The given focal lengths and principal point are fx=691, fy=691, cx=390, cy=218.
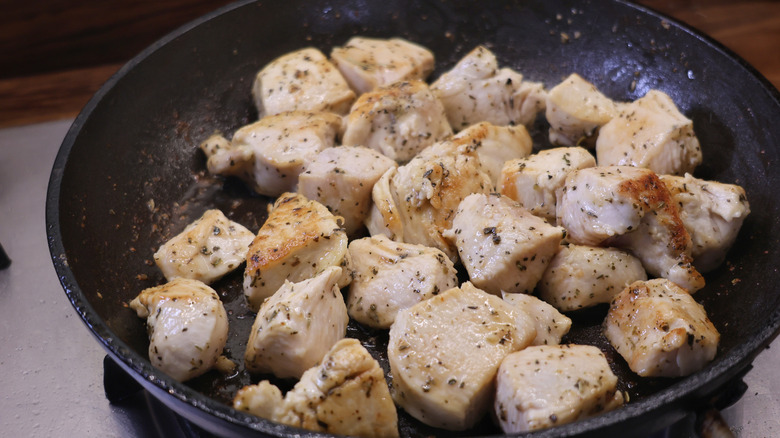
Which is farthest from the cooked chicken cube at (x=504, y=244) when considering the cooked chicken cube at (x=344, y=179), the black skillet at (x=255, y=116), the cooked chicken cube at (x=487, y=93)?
the cooked chicken cube at (x=487, y=93)

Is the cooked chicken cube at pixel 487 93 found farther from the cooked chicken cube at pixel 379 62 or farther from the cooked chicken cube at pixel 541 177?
the cooked chicken cube at pixel 541 177

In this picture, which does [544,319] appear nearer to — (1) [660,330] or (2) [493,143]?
(1) [660,330]

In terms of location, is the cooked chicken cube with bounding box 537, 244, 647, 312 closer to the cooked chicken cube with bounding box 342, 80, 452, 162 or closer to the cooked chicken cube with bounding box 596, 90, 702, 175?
the cooked chicken cube with bounding box 596, 90, 702, 175

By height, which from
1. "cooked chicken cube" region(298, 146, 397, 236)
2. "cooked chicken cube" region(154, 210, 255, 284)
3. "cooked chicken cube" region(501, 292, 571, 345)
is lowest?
"cooked chicken cube" region(154, 210, 255, 284)

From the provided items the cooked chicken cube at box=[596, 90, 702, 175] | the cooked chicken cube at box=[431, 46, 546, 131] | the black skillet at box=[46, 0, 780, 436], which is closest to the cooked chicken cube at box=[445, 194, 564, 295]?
the black skillet at box=[46, 0, 780, 436]

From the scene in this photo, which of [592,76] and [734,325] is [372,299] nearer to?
[734,325]

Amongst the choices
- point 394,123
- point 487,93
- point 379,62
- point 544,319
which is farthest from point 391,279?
point 379,62
